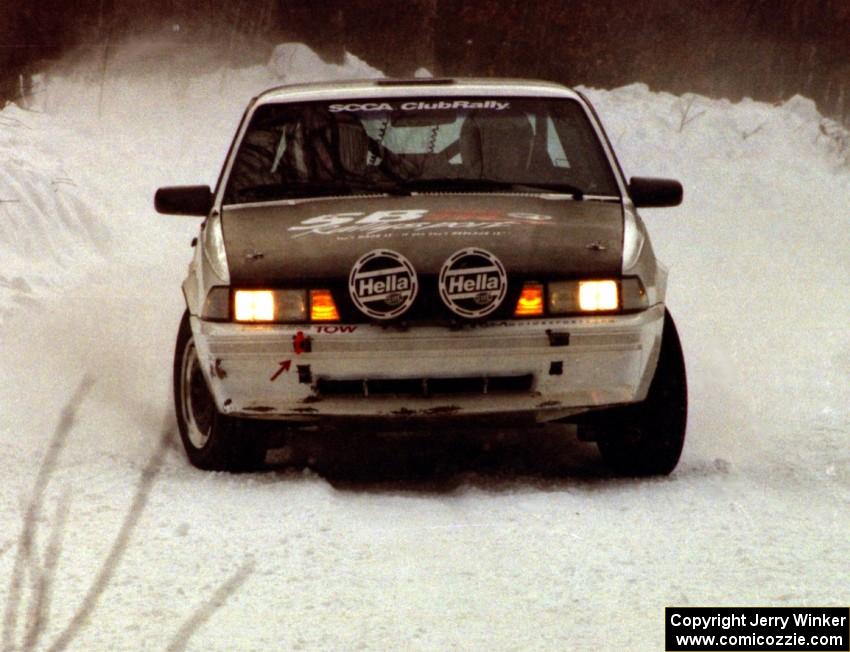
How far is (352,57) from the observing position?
20969 millimetres

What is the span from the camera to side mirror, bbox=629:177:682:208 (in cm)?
698

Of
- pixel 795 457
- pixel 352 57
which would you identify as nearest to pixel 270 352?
pixel 795 457

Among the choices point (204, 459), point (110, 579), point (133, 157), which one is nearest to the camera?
point (110, 579)

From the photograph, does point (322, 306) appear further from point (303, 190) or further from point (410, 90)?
point (410, 90)

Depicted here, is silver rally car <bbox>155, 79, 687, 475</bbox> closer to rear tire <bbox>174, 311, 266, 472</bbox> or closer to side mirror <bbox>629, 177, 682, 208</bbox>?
rear tire <bbox>174, 311, 266, 472</bbox>

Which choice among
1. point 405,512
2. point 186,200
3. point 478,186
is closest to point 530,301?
point 405,512

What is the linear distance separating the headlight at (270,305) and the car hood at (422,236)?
0.05 metres

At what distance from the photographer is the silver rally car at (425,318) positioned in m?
5.80

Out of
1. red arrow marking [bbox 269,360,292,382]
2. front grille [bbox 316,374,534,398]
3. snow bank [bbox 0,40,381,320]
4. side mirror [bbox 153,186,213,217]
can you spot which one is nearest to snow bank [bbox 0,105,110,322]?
snow bank [bbox 0,40,381,320]

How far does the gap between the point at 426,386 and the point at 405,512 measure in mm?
463

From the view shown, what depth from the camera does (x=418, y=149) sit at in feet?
22.9

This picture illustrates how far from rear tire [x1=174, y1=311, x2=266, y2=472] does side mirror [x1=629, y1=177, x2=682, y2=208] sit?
192 cm

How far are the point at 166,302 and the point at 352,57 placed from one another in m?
10.5

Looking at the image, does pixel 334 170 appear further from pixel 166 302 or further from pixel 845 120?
pixel 845 120
